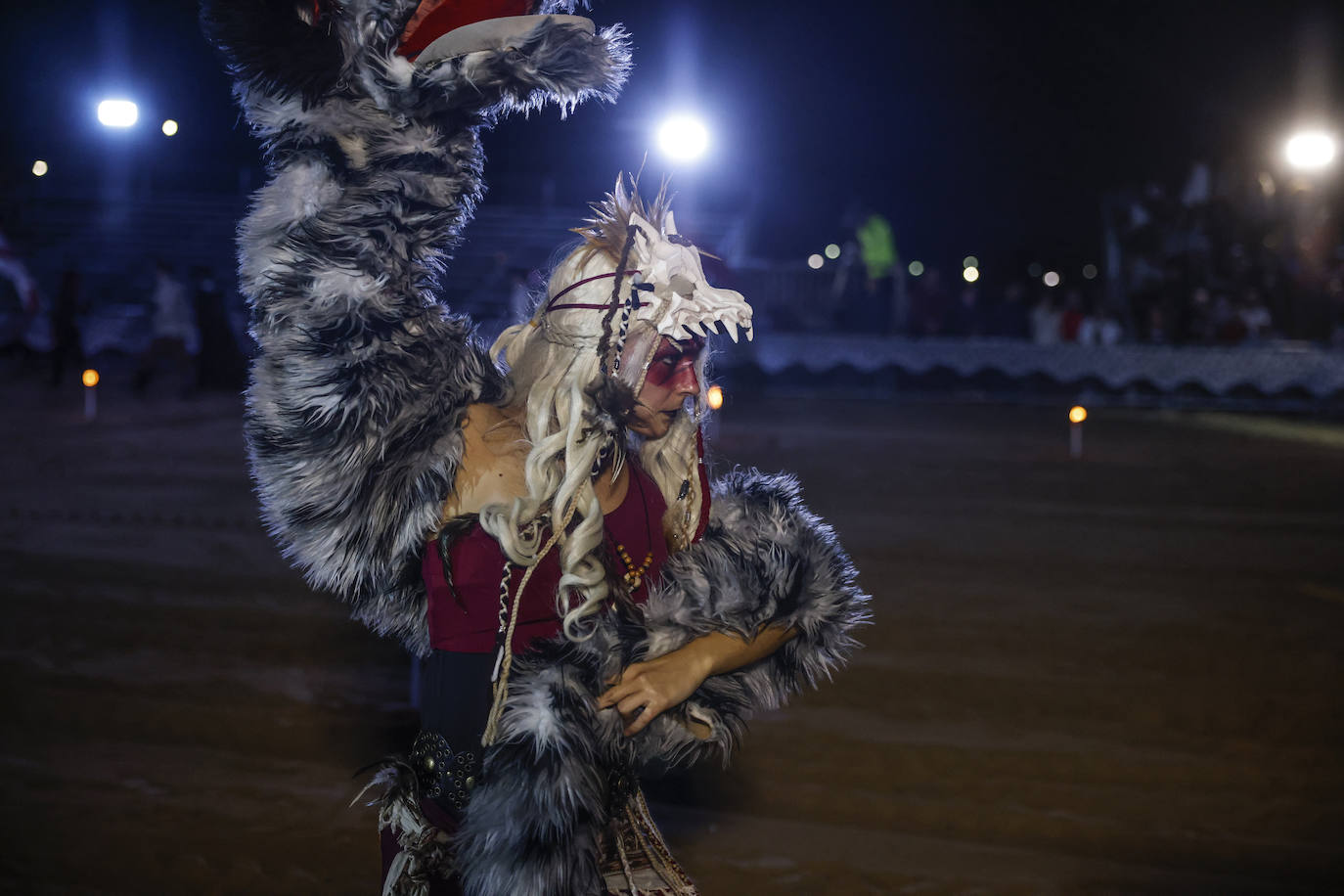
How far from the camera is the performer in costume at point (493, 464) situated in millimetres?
1793

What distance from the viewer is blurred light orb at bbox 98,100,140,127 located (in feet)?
88.0

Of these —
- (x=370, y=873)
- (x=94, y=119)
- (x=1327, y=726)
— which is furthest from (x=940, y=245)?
(x=370, y=873)

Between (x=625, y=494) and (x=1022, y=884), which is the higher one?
(x=625, y=494)

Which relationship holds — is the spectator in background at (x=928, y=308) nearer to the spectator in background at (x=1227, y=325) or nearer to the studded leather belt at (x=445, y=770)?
the spectator in background at (x=1227, y=325)

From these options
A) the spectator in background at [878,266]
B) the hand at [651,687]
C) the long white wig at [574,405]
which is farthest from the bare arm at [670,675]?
the spectator in background at [878,266]

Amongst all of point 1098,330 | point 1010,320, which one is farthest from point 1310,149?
point 1010,320

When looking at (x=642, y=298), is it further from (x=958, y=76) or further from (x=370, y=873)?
(x=958, y=76)

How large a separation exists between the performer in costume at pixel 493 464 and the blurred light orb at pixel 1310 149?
17.7 metres

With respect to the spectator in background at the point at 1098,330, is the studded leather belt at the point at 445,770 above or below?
below

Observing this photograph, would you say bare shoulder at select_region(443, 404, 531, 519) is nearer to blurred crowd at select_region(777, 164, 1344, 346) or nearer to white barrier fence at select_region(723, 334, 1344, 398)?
white barrier fence at select_region(723, 334, 1344, 398)

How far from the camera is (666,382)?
2033mm

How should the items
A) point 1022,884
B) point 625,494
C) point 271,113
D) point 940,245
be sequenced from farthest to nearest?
point 940,245
point 1022,884
point 625,494
point 271,113

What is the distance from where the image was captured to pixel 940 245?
89.9 feet

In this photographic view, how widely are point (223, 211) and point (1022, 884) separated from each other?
2983 centimetres
